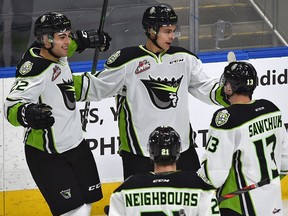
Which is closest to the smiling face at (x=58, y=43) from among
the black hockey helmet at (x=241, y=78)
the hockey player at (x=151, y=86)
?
the hockey player at (x=151, y=86)

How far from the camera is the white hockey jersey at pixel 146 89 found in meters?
6.79

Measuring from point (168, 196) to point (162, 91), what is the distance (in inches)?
71.9

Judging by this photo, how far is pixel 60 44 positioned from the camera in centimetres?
659

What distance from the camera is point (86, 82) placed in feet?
22.4

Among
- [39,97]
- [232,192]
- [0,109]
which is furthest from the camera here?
[0,109]

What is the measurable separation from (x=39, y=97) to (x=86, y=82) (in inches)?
15.1

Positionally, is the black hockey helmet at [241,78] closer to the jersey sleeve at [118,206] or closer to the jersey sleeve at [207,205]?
the jersey sleeve at [207,205]

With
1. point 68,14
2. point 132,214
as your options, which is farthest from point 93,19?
point 132,214

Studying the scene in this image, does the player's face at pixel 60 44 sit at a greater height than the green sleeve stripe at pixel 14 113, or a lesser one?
greater

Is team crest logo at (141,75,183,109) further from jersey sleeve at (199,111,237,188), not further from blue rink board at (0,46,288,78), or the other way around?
blue rink board at (0,46,288,78)

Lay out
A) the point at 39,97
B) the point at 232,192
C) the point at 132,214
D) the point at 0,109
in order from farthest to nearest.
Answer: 1. the point at 0,109
2. the point at 39,97
3. the point at 232,192
4. the point at 132,214

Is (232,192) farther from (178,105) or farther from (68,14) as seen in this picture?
(68,14)

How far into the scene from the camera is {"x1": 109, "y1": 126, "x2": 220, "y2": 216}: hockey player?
502 cm

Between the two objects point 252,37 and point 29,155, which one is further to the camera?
point 252,37
